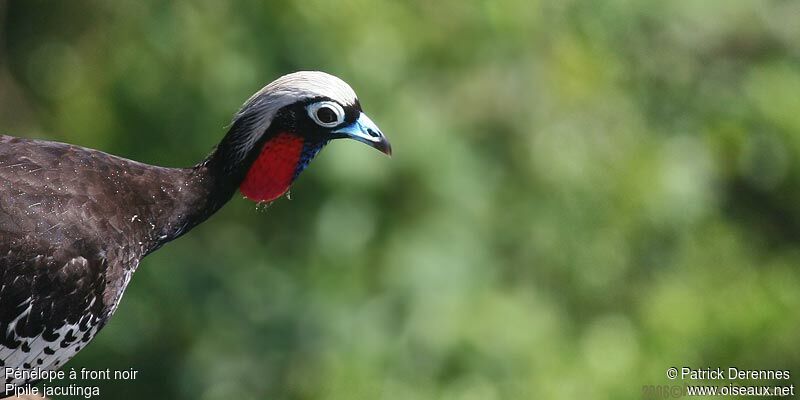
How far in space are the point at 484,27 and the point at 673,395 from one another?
3388 mm

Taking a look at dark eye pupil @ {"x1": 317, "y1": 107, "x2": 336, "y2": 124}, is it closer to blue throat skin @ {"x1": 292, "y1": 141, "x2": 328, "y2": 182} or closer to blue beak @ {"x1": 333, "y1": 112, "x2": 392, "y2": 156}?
blue beak @ {"x1": 333, "y1": 112, "x2": 392, "y2": 156}

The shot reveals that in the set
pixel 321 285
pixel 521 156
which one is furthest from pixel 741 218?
pixel 321 285

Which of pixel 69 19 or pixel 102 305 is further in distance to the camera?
pixel 69 19

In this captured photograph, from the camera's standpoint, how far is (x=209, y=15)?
929cm

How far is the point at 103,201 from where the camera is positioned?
15.1 ft

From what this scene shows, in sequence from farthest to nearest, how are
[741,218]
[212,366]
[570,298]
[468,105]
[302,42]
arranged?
[741,218]
[570,298]
[468,105]
[212,366]
[302,42]

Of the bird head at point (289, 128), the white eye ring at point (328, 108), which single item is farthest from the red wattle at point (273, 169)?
the white eye ring at point (328, 108)

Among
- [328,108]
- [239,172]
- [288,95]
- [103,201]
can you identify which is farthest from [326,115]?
[103,201]

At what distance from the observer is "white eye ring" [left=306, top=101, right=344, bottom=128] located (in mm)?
4715

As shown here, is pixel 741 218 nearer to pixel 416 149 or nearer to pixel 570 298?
pixel 570 298

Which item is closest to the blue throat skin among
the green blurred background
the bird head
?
the bird head

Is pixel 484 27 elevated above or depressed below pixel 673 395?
above

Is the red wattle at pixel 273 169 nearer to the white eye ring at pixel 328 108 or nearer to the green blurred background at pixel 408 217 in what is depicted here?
the white eye ring at pixel 328 108

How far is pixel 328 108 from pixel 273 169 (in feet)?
1.33
